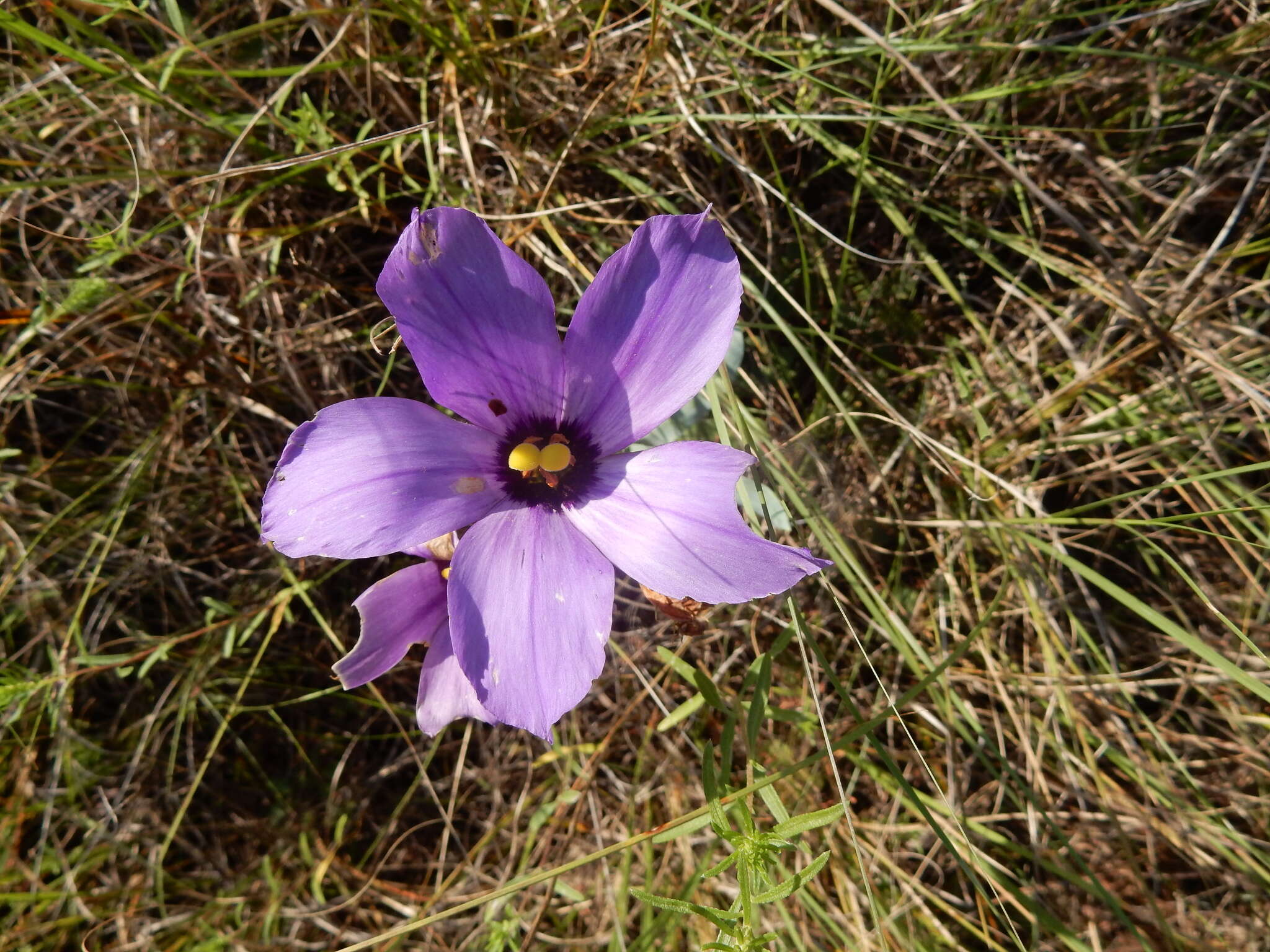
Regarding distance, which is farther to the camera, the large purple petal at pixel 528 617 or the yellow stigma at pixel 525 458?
the yellow stigma at pixel 525 458

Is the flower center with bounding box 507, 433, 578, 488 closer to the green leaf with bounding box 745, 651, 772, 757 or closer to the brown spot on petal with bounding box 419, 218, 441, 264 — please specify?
the brown spot on petal with bounding box 419, 218, 441, 264

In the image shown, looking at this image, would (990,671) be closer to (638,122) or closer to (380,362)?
(638,122)

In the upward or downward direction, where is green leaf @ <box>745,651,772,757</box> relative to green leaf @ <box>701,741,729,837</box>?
upward

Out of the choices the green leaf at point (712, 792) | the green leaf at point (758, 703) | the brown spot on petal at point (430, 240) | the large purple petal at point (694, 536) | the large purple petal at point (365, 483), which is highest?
the brown spot on petal at point (430, 240)

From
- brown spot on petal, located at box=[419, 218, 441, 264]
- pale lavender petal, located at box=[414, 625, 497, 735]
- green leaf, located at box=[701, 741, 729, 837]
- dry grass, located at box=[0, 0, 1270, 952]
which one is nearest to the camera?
brown spot on petal, located at box=[419, 218, 441, 264]

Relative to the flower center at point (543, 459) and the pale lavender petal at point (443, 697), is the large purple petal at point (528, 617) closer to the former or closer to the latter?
the flower center at point (543, 459)

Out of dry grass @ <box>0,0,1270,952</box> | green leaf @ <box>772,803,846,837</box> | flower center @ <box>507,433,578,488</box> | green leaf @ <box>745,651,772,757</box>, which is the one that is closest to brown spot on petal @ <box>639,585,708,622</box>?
green leaf @ <box>745,651,772,757</box>

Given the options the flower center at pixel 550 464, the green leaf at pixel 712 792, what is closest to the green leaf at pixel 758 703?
the green leaf at pixel 712 792
